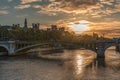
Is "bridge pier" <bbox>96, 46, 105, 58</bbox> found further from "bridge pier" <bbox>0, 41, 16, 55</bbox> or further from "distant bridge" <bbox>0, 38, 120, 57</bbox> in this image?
"bridge pier" <bbox>0, 41, 16, 55</bbox>

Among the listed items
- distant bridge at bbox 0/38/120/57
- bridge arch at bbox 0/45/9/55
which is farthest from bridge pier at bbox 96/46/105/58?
bridge arch at bbox 0/45/9/55

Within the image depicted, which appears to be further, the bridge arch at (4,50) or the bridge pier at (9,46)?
the bridge arch at (4,50)

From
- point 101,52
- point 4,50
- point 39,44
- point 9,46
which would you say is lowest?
point 4,50

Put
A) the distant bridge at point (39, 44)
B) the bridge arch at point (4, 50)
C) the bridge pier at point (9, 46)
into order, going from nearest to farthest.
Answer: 1. the distant bridge at point (39, 44)
2. the bridge pier at point (9, 46)
3. the bridge arch at point (4, 50)

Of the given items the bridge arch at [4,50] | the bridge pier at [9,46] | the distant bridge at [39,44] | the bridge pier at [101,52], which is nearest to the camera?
the bridge pier at [101,52]

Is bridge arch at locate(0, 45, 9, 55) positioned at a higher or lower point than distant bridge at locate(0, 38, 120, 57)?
lower

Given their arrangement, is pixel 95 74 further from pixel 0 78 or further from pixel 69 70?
pixel 0 78

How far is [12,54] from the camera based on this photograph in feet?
237

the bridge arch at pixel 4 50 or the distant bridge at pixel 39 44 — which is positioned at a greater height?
the distant bridge at pixel 39 44

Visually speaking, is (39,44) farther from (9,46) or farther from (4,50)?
(4,50)

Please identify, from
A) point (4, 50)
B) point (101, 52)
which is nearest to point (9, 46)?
point (4, 50)

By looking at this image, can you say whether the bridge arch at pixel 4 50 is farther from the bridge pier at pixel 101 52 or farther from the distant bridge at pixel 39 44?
the bridge pier at pixel 101 52

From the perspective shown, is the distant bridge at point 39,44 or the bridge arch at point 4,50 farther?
the bridge arch at point 4,50

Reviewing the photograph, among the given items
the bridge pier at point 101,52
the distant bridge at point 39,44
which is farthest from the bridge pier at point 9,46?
the bridge pier at point 101,52
